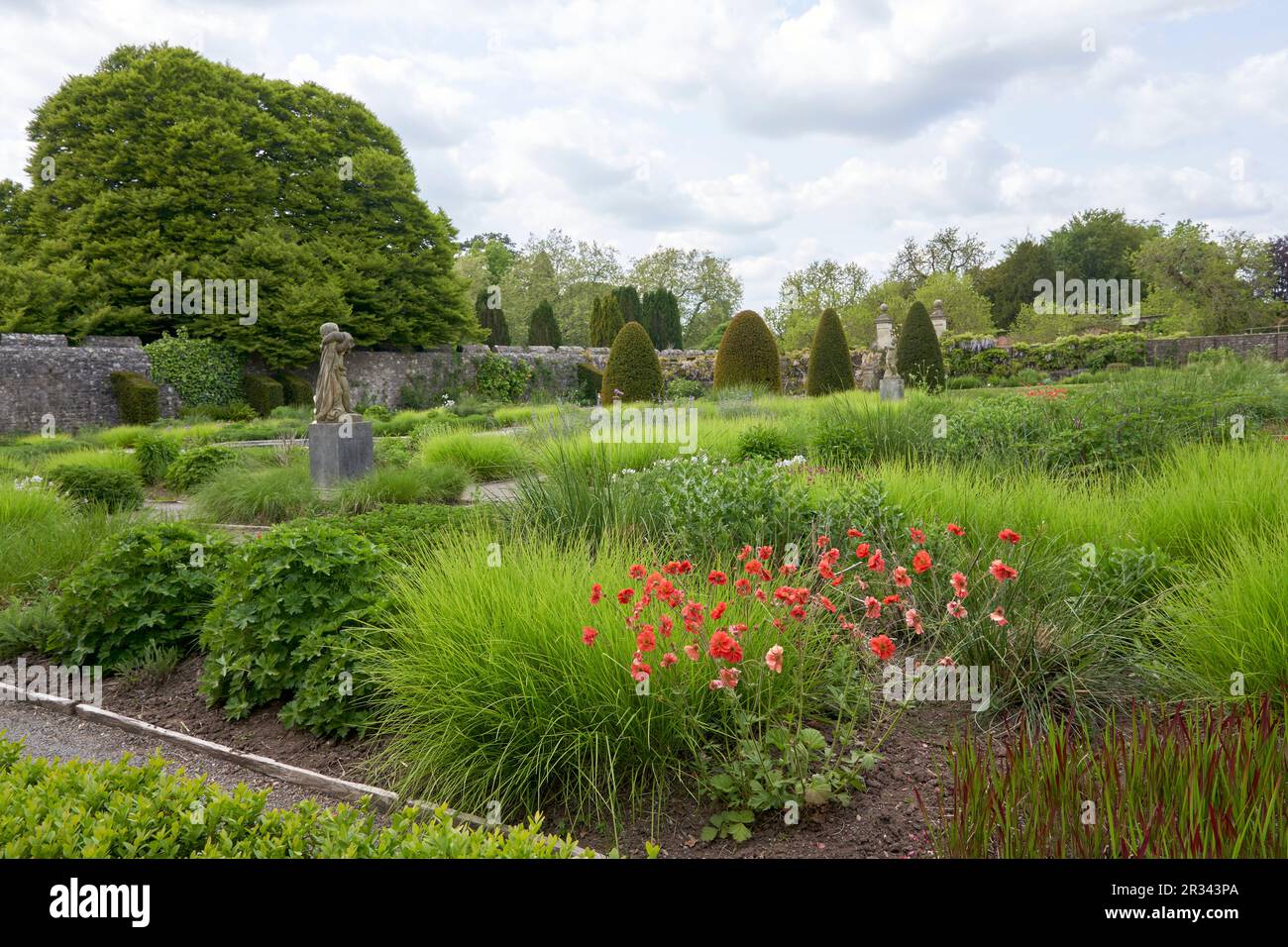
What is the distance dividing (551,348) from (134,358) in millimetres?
12589

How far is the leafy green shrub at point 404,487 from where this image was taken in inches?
314

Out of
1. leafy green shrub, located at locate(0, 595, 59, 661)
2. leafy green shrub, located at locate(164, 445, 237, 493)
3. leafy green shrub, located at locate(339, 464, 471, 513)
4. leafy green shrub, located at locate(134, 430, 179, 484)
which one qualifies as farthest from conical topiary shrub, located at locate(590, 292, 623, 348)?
leafy green shrub, located at locate(0, 595, 59, 661)

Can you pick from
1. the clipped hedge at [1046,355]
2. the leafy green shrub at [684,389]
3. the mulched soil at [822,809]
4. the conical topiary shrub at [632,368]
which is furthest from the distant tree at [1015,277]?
the mulched soil at [822,809]

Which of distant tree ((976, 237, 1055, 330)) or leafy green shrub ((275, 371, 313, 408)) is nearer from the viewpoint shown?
leafy green shrub ((275, 371, 313, 408))

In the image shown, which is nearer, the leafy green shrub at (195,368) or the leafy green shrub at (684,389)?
the leafy green shrub at (195,368)

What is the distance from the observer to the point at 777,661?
2422 millimetres

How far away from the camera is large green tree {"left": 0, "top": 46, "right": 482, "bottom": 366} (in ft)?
68.2

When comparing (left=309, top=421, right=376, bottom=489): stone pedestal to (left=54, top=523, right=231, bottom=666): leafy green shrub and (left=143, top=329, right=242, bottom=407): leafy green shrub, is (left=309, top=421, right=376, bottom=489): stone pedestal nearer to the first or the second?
(left=54, top=523, right=231, bottom=666): leafy green shrub

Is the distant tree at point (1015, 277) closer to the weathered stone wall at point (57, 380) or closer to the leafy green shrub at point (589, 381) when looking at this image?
the leafy green shrub at point (589, 381)

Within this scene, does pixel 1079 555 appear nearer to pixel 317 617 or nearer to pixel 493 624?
pixel 493 624

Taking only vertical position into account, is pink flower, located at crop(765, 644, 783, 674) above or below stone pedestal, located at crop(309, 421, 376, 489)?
below

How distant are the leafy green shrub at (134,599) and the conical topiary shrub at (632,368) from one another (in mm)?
14896

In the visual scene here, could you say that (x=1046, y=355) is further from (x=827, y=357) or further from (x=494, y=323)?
(x=494, y=323)

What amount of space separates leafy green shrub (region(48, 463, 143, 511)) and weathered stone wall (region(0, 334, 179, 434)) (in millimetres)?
10915
